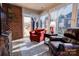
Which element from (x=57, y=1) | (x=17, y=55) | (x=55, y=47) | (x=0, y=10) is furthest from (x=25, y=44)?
(x=57, y=1)

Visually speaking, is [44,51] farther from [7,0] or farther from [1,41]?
[7,0]

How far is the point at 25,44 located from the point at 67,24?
1.05 meters

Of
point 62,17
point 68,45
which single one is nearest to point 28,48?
point 68,45

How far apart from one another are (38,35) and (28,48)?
387 mm

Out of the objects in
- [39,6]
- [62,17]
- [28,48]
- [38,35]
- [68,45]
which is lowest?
[28,48]

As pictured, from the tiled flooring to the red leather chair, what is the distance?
0.31 feet

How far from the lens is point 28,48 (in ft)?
8.31

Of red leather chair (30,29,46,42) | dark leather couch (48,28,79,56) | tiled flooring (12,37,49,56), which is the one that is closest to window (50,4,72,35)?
dark leather couch (48,28,79,56)

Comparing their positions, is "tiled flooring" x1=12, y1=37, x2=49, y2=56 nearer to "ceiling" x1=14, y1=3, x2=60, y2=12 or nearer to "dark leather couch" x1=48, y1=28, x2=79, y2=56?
"dark leather couch" x1=48, y1=28, x2=79, y2=56

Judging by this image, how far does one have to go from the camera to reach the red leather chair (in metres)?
2.49

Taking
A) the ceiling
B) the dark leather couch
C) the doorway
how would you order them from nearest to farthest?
the dark leather couch < the ceiling < the doorway

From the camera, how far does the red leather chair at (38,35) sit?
8.18 feet

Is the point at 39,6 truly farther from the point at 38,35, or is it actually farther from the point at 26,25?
the point at 38,35

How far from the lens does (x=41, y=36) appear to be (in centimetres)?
255
